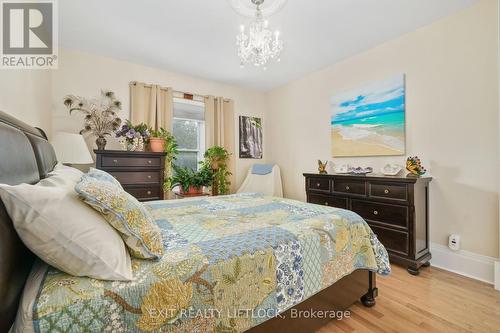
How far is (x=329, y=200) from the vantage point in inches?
118

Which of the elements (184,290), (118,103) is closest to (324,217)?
(184,290)

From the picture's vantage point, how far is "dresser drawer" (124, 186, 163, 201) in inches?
113

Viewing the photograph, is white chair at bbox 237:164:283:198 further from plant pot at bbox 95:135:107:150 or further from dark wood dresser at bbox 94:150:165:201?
plant pot at bbox 95:135:107:150

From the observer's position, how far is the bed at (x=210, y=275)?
0.69 metres

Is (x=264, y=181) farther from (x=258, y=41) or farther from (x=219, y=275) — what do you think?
(x=219, y=275)

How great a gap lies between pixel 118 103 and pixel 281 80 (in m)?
2.61

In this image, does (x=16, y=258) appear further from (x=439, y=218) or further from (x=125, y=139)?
(x=439, y=218)

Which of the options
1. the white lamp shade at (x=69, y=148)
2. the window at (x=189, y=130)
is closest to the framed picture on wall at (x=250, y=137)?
the window at (x=189, y=130)

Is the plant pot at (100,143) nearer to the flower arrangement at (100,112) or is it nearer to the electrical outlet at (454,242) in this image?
the flower arrangement at (100,112)

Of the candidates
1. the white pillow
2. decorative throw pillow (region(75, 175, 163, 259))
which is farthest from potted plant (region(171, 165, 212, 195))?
the white pillow

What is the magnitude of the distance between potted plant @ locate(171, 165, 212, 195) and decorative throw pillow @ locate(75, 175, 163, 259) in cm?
256

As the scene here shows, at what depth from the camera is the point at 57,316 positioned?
2.13 ft

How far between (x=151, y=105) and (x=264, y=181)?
217 cm

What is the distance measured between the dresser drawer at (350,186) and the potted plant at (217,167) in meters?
1.85
